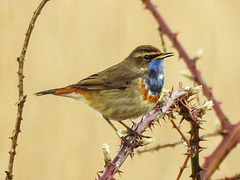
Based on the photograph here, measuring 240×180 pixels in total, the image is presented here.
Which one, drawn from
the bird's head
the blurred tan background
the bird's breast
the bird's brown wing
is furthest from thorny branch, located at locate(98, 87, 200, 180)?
the blurred tan background

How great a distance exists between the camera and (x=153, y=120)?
1.89m

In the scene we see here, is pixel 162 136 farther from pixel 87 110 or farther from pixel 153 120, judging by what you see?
pixel 153 120

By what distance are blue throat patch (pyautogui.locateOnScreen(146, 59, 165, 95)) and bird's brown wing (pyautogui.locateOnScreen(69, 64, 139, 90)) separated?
0.12 metres

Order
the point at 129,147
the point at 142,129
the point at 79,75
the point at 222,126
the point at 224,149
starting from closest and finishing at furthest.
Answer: the point at 224,149 < the point at 222,126 < the point at 129,147 < the point at 142,129 < the point at 79,75

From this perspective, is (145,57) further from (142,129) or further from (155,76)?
(142,129)

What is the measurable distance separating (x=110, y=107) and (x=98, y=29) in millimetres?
2018

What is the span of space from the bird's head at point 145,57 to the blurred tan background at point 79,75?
149 centimetres

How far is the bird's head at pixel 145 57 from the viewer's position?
3.58 m

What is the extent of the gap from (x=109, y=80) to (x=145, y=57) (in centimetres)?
29

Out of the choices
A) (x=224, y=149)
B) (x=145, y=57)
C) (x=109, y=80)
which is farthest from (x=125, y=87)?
(x=224, y=149)

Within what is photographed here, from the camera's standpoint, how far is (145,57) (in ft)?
12.2

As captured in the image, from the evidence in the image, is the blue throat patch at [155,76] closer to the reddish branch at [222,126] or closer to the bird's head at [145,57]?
A: the bird's head at [145,57]

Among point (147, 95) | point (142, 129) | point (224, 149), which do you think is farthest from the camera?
point (147, 95)

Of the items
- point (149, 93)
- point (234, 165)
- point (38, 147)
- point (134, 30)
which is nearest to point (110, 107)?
point (149, 93)
